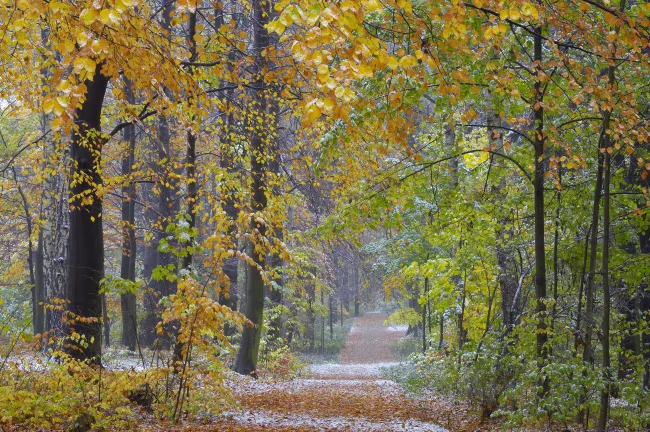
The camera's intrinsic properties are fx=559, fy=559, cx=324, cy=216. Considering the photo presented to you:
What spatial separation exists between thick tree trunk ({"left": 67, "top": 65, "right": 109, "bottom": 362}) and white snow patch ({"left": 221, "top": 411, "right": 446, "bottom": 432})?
2176 millimetres

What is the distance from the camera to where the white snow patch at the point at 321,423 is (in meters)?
7.23

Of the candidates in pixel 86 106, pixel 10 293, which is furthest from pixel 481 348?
pixel 10 293

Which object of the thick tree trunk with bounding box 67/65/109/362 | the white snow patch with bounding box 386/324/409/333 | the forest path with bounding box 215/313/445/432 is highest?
the thick tree trunk with bounding box 67/65/109/362

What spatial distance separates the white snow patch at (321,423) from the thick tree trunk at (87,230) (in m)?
2.18

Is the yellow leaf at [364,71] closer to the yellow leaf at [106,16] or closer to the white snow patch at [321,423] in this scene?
the yellow leaf at [106,16]

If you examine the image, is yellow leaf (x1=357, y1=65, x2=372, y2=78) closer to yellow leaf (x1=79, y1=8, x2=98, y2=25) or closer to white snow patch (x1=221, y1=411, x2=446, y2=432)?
yellow leaf (x1=79, y1=8, x2=98, y2=25)

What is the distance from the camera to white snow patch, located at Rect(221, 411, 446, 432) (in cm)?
723

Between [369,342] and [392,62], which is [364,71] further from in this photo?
[369,342]

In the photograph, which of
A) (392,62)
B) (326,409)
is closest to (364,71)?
(392,62)

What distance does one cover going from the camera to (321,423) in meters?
7.60

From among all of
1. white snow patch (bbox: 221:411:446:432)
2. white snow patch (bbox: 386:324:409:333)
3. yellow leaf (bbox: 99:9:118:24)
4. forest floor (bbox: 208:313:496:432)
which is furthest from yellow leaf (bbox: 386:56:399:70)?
white snow patch (bbox: 386:324:409:333)

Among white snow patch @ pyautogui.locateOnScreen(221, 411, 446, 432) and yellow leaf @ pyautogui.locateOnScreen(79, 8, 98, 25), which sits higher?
yellow leaf @ pyautogui.locateOnScreen(79, 8, 98, 25)

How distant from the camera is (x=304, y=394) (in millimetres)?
11547

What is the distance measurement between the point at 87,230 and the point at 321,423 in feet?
13.6
